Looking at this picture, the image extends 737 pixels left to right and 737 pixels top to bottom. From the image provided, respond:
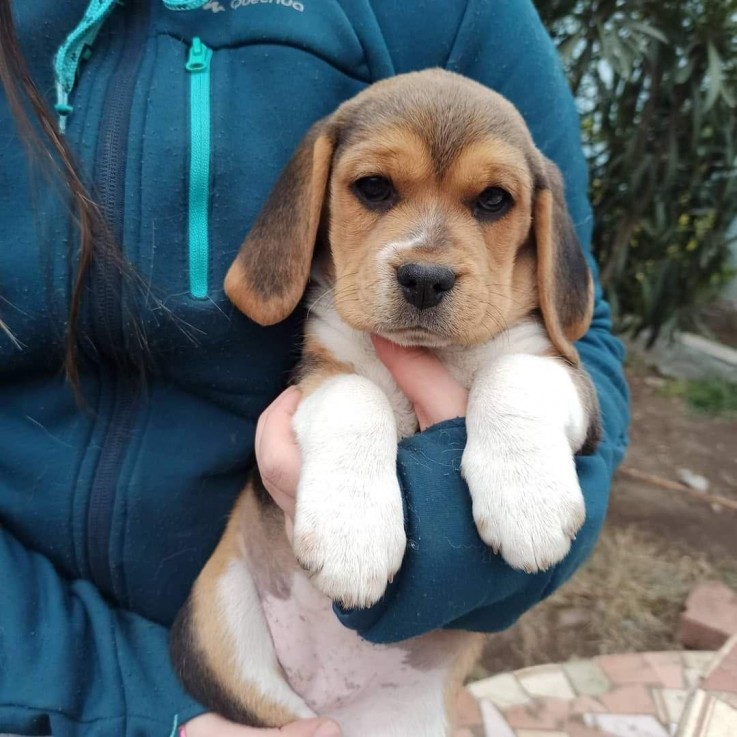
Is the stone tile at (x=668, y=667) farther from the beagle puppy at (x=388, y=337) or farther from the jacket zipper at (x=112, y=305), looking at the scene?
the jacket zipper at (x=112, y=305)

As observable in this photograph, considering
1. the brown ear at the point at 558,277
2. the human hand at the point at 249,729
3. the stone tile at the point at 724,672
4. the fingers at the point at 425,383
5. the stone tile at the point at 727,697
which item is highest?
the brown ear at the point at 558,277

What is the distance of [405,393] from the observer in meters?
2.01

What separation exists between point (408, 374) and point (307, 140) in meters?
0.72

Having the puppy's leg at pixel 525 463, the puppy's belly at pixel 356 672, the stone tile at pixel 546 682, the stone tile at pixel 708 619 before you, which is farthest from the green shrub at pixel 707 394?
the puppy's leg at pixel 525 463

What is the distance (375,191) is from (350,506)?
2.94 ft

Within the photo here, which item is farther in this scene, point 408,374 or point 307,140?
point 307,140

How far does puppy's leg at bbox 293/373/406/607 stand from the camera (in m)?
1.54

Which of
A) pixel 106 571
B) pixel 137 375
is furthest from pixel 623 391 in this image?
pixel 106 571

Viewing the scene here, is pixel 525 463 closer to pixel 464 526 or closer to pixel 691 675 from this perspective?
pixel 464 526

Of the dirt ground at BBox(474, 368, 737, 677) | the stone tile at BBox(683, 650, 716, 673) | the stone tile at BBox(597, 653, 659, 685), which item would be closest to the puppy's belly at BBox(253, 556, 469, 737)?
the stone tile at BBox(597, 653, 659, 685)

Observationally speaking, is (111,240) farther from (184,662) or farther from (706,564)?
(706,564)

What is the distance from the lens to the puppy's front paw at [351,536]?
154cm

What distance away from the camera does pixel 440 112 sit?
2.02m

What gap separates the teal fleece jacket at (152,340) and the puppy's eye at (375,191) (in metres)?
0.28
